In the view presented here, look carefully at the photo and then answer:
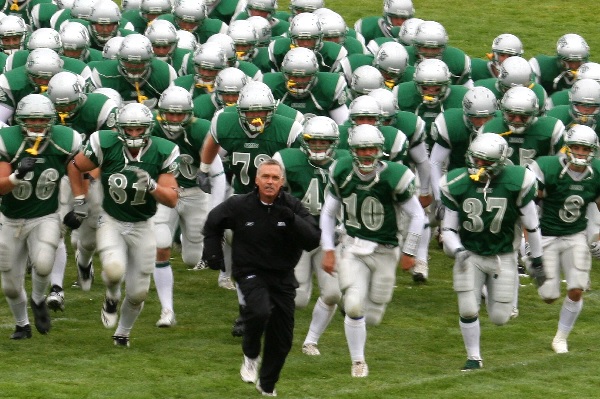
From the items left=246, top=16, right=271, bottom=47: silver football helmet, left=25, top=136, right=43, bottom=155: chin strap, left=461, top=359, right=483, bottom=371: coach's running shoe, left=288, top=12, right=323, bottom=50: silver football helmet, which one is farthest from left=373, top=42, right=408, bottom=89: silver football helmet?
left=25, top=136, right=43, bottom=155: chin strap

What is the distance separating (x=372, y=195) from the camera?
37.1 ft

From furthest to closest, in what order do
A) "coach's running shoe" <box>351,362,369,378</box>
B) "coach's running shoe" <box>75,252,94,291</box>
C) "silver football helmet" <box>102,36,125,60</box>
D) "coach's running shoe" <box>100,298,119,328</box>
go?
"silver football helmet" <box>102,36,125,60</box> → "coach's running shoe" <box>75,252,94,291</box> → "coach's running shoe" <box>100,298,119,328</box> → "coach's running shoe" <box>351,362,369,378</box>

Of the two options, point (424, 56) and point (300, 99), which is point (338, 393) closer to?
point (300, 99)

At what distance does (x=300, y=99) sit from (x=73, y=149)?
103 inches

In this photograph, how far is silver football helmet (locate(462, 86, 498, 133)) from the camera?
13289mm

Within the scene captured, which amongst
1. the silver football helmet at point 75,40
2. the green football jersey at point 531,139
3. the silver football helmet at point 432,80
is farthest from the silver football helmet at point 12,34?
the green football jersey at point 531,139

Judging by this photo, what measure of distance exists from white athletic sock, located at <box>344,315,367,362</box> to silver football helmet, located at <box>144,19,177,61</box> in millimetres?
4448

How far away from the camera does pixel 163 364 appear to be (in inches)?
452

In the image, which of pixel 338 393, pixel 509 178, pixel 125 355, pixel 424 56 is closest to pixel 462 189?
pixel 509 178

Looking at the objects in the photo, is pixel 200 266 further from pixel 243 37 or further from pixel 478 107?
pixel 478 107

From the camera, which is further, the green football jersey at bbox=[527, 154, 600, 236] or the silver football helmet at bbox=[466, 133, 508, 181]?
the green football jersey at bbox=[527, 154, 600, 236]

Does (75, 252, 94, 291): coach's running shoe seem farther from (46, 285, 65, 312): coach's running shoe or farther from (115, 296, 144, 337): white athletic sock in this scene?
(115, 296, 144, 337): white athletic sock

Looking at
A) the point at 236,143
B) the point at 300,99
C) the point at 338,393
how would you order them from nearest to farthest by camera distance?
the point at 338,393 < the point at 236,143 < the point at 300,99

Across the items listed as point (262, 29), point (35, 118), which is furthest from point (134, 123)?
point (262, 29)
